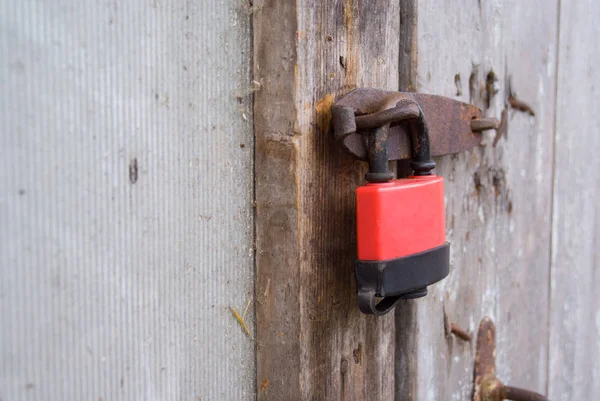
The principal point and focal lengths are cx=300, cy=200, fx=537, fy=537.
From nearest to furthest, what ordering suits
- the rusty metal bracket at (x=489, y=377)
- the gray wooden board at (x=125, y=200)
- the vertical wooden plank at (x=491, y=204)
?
1. the gray wooden board at (x=125, y=200)
2. the vertical wooden plank at (x=491, y=204)
3. the rusty metal bracket at (x=489, y=377)

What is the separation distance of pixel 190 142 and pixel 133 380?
22 centimetres

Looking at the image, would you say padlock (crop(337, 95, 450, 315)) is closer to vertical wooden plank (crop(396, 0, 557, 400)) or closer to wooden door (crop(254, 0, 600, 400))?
wooden door (crop(254, 0, 600, 400))

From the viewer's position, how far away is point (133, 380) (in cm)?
48

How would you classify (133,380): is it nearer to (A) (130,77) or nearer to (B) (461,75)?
(A) (130,77)

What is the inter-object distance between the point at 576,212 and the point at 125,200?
947mm

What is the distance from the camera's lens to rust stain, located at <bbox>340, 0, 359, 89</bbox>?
560 millimetres

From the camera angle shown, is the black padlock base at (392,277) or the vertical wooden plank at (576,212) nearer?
the black padlock base at (392,277)

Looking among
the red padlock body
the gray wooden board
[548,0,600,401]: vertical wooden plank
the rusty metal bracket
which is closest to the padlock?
the red padlock body

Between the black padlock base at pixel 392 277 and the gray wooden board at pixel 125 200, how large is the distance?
4.9 inches

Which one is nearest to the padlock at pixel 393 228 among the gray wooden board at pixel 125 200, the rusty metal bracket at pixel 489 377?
the gray wooden board at pixel 125 200

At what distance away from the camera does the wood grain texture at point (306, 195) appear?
0.52 m

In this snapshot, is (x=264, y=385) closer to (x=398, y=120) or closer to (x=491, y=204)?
(x=398, y=120)

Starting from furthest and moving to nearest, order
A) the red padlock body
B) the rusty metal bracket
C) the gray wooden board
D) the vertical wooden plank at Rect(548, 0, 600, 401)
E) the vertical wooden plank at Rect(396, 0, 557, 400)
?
the vertical wooden plank at Rect(548, 0, 600, 401), the rusty metal bracket, the vertical wooden plank at Rect(396, 0, 557, 400), the red padlock body, the gray wooden board

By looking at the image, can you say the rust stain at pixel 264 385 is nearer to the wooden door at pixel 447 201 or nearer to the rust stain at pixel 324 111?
the wooden door at pixel 447 201
